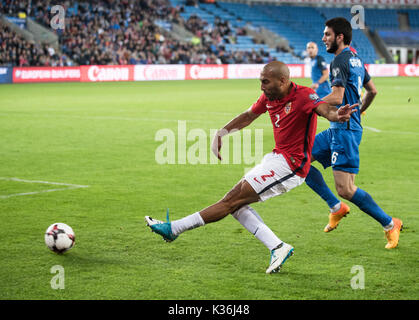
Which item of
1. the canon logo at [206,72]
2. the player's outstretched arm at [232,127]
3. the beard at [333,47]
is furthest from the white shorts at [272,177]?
the canon logo at [206,72]

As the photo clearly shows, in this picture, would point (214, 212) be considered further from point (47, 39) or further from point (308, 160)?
point (47, 39)

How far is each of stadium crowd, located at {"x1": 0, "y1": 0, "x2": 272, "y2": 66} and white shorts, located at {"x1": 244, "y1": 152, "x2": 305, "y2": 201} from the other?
107 ft

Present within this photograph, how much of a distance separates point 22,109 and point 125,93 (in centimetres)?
769

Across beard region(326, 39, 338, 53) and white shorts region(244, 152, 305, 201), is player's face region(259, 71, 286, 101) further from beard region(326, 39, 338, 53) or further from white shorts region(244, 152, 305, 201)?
beard region(326, 39, 338, 53)

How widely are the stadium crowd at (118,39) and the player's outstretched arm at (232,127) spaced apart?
31978mm

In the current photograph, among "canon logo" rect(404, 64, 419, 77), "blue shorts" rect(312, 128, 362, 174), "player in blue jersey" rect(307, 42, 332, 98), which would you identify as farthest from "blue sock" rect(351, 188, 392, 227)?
"canon logo" rect(404, 64, 419, 77)

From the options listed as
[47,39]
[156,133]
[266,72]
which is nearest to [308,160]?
[266,72]

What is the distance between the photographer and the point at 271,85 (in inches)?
212

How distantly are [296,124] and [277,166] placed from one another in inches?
15.2

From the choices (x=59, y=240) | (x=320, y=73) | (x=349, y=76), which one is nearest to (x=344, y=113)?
(x=349, y=76)

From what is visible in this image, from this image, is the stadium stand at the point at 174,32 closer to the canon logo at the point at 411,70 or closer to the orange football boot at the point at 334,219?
the canon logo at the point at 411,70

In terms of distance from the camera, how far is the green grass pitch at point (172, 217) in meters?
5.08

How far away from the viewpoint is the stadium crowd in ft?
124

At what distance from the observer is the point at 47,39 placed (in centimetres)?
4038
